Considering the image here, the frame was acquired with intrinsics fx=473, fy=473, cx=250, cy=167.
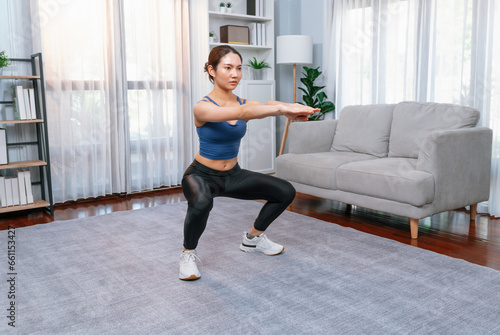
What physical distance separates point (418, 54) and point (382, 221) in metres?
1.54

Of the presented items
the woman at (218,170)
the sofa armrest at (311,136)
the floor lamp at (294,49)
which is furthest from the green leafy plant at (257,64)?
the woman at (218,170)

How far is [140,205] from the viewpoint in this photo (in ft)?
13.3

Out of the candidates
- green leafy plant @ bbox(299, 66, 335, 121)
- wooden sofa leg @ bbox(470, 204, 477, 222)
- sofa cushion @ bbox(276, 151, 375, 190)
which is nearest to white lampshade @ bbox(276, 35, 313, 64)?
Answer: green leafy plant @ bbox(299, 66, 335, 121)

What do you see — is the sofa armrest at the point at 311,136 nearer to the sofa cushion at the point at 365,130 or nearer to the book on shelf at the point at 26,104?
the sofa cushion at the point at 365,130

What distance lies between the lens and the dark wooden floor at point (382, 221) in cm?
277

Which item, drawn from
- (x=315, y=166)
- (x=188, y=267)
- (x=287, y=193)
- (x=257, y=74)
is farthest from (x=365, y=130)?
(x=188, y=267)

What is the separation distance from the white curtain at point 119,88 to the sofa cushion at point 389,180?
205cm

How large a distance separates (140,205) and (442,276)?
8.48 ft

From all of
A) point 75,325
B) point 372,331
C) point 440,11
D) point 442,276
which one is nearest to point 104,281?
point 75,325

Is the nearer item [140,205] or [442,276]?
[442,276]

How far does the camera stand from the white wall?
515cm

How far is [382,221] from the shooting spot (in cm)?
342

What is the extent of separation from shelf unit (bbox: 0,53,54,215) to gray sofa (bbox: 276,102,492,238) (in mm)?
1895

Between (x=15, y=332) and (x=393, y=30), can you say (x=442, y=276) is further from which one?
(x=393, y=30)
